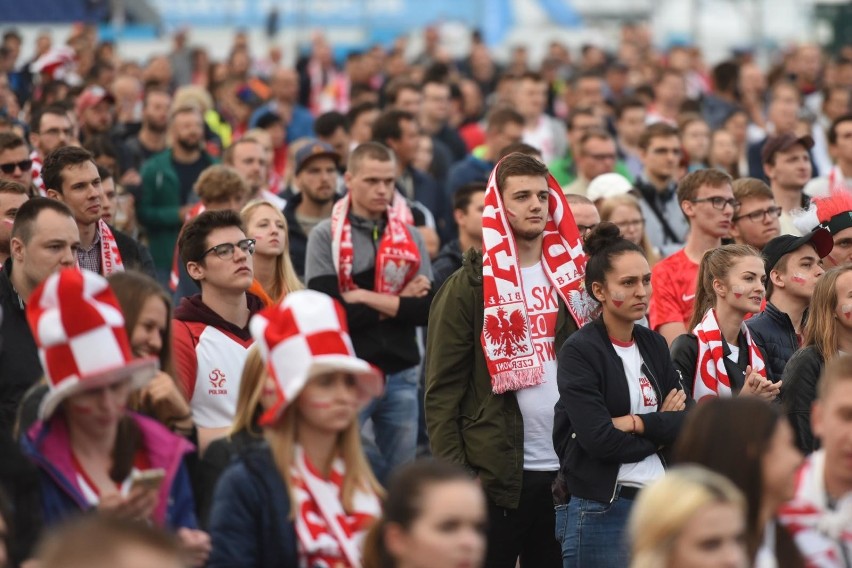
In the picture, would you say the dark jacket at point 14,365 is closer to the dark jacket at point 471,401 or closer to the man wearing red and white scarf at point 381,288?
the dark jacket at point 471,401

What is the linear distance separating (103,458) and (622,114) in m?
11.3

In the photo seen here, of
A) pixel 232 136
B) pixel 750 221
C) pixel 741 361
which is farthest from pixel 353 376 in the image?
pixel 232 136

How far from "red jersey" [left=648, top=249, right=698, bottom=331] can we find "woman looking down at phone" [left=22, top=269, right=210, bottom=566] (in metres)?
4.07

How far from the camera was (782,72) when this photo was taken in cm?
2162

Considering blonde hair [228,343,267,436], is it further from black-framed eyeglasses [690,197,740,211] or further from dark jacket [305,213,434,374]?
black-framed eyeglasses [690,197,740,211]

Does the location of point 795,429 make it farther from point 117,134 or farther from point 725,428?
point 117,134

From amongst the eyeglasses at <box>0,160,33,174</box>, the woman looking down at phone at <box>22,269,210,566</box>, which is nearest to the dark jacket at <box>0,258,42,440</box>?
the woman looking down at phone at <box>22,269,210,566</box>

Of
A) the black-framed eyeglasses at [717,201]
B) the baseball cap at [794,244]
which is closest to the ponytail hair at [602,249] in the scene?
the baseball cap at [794,244]

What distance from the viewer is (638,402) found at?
6.50 meters

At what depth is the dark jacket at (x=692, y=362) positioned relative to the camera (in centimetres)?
699

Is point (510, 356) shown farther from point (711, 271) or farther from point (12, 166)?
point (12, 166)

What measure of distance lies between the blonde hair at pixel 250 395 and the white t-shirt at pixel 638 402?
1911mm

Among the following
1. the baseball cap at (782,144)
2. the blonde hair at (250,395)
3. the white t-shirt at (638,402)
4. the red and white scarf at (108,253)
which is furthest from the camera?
the baseball cap at (782,144)

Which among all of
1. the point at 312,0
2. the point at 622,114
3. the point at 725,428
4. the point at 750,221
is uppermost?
the point at 312,0
